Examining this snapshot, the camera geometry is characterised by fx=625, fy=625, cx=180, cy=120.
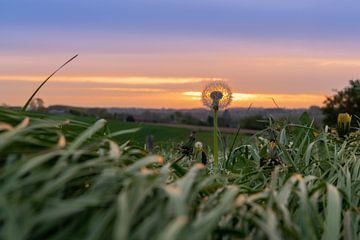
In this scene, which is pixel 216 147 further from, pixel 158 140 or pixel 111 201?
pixel 158 140

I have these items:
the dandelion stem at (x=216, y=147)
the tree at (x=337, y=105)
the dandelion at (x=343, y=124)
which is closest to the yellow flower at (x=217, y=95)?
the dandelion stem at (x=216, y=147)

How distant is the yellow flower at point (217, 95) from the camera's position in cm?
346

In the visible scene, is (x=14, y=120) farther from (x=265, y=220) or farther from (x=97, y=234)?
(x=265, y=220)

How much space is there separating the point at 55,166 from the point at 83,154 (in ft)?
0.57

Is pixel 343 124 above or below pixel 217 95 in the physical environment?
below

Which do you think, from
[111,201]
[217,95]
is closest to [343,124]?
[217,95]

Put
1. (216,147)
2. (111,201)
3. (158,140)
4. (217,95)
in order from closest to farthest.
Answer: (111,201)
(216,147)
(217,95)
(158,140)

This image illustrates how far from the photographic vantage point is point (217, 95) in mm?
3492

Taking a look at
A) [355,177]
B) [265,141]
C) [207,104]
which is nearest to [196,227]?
[355,177]

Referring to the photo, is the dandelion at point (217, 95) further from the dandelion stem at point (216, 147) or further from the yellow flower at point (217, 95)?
the dandelion stem at point (216, 147)

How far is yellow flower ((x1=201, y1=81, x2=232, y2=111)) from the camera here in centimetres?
346

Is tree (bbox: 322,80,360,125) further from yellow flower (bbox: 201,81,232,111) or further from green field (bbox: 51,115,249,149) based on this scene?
yellow flower (bbox: 201,81,232,111)

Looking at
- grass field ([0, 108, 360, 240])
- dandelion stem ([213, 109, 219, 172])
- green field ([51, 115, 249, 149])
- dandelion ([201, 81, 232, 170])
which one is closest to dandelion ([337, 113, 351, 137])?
green field ([51, 115, 249, 149])

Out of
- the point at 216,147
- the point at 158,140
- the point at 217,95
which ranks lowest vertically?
the point at 158,140
